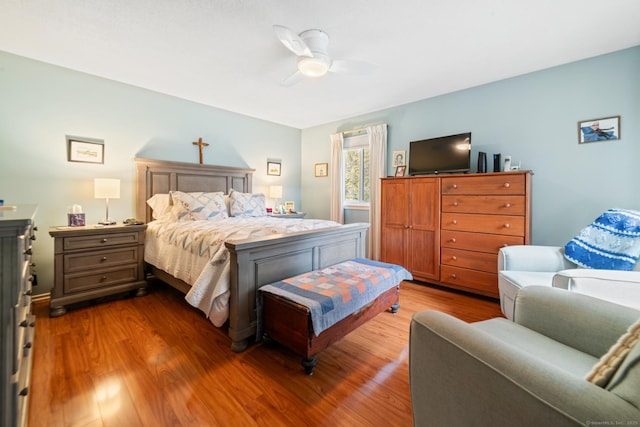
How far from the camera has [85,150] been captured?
3.04 m

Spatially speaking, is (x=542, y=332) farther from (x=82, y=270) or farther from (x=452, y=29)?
(x=82, y=270)

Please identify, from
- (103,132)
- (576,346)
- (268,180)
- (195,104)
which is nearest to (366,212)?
(268,180)

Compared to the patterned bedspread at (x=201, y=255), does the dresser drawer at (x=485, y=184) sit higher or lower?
higher

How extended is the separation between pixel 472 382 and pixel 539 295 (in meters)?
0.84

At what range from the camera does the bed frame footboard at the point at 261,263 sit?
1873 millimetres

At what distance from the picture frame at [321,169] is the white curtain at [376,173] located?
3.42 ft

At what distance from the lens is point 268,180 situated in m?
4.99

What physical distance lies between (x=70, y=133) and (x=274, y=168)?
2.86 m

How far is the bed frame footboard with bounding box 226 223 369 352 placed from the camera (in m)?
1.87

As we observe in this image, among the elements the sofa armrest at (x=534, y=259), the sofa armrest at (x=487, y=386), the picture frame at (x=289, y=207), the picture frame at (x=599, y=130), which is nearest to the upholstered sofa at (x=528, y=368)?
the sofa armrest at (x=487, y=386)

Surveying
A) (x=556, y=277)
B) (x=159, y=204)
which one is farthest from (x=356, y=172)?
(x=556, y=277)

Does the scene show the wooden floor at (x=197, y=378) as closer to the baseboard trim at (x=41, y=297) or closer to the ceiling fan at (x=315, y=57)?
the baseboard trim at (x=41, y=297)

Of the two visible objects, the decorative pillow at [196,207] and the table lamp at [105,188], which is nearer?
the table lamp at [105,188]

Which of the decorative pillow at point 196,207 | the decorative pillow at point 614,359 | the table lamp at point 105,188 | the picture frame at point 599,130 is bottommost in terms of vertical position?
the decorative pillow at point 614,359
